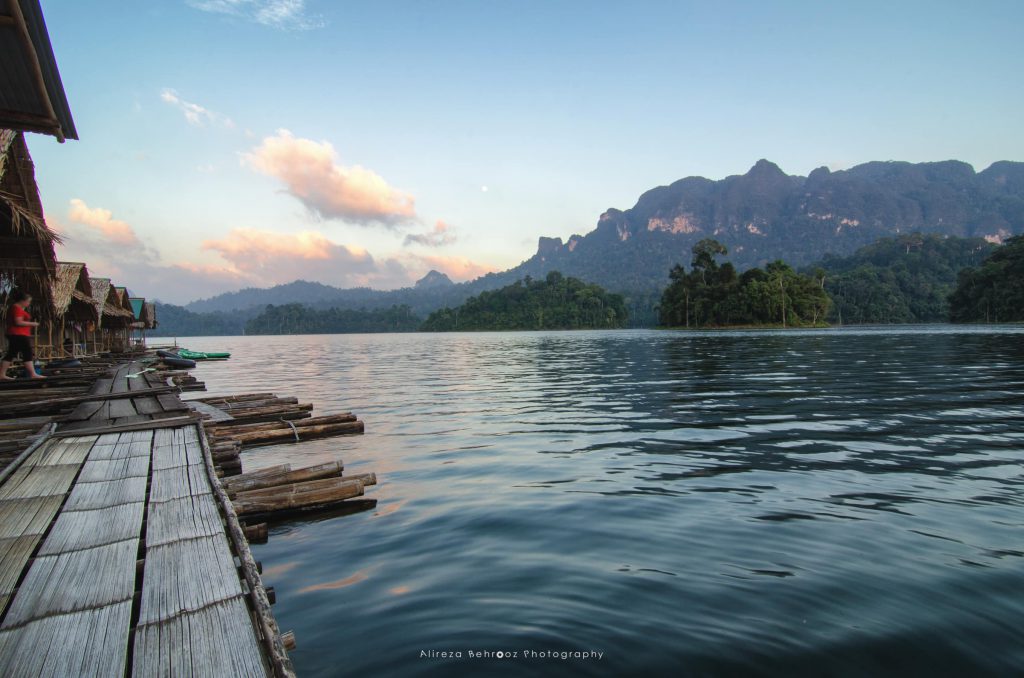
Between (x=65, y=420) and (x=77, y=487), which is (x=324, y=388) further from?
(x=77, y=487)

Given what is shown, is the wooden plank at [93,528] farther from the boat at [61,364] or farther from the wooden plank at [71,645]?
the boat at [61,364]

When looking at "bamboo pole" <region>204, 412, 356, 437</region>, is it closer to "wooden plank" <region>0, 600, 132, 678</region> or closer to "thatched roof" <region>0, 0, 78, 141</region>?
"thatched roof" <region>0, 0, 78, 141</region>

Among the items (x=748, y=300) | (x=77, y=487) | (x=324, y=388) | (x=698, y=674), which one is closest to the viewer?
(x=698, y=674)

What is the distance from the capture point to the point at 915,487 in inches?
309

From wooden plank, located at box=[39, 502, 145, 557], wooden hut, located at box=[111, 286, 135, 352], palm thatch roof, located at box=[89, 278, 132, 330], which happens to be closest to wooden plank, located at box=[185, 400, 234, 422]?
wooden plank, located at box=[39, 502, 145, 557]

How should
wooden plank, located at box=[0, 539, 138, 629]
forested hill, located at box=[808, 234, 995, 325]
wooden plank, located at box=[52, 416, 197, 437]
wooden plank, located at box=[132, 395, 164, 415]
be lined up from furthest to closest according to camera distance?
forested hill, located at box=[808, 234, 995, 325] < wooden plank, located at box=[132, 395, 164, 415] < wooden plank, located at box=[52, 416, 197, 437] < wooden plank, located at box=[0, 539, 138, 629]

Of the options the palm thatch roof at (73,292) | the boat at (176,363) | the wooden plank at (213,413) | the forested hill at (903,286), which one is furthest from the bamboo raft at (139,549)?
the forested hill at (903,286)

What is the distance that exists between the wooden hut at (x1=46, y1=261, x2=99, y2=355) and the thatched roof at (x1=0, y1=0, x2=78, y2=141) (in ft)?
53.9

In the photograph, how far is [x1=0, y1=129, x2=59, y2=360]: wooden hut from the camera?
14875 mm

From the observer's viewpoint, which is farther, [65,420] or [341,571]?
[65,420]

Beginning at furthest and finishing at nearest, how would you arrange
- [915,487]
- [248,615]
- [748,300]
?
[748,300] < [915,487] < [248,615]

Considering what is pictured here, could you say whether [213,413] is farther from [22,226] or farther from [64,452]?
[22,226]

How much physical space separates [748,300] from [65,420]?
11703 cm

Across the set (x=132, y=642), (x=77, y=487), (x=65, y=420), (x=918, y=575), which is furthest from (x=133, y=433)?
(x=918, y=575)
